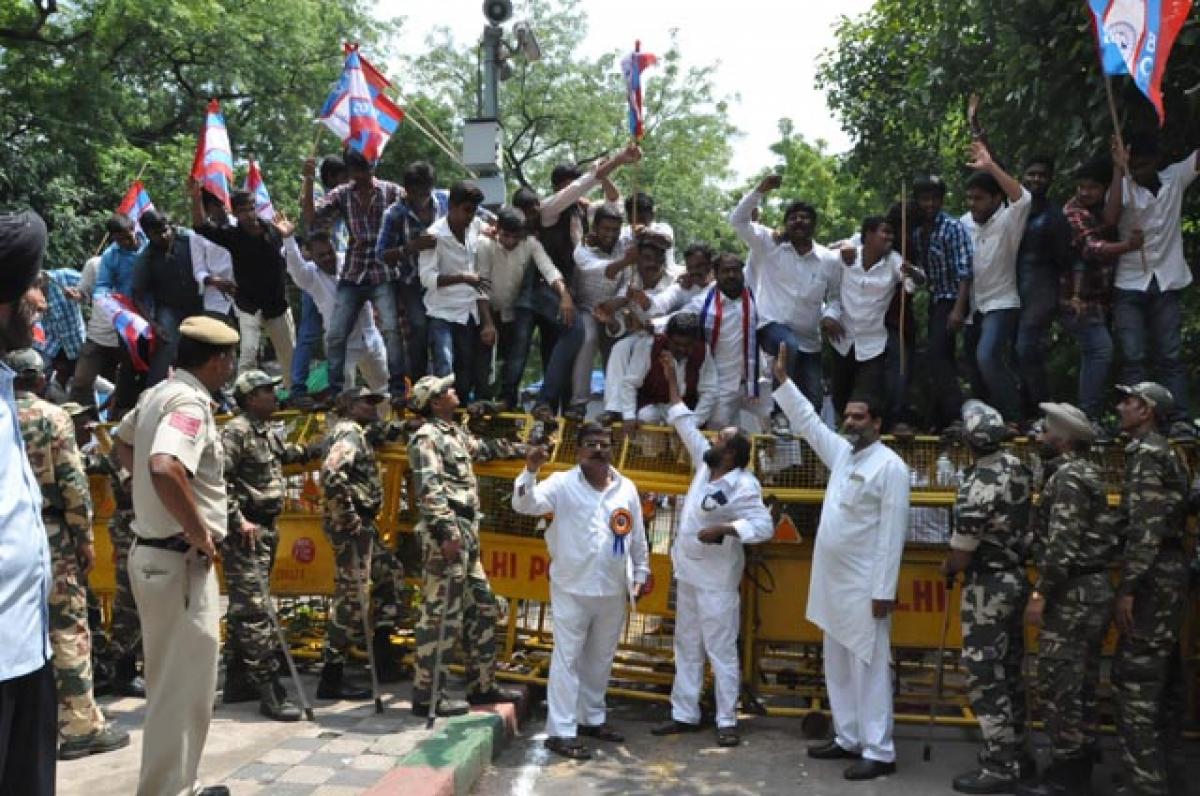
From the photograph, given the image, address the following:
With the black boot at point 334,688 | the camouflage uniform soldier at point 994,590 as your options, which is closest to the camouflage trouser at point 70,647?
the black boot at point 334,688

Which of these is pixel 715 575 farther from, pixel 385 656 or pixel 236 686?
pixel 236 686

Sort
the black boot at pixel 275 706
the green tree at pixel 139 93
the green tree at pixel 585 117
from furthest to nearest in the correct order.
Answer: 1. the green tree at pixel 585 117
2. the green tree at pixel 139 93
3. the black boot at pixel 275 706

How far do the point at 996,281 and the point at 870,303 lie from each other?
2.99 ft

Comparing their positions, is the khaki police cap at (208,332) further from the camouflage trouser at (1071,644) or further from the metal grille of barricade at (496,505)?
the camouflage trouser at (1071,644)

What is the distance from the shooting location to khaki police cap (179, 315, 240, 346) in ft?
17.0

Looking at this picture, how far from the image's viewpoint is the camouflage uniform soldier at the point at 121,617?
7.68m

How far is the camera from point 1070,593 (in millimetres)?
6648

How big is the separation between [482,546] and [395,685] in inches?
44.2

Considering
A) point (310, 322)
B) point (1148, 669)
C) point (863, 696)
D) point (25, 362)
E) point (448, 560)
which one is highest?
point (310, 322)

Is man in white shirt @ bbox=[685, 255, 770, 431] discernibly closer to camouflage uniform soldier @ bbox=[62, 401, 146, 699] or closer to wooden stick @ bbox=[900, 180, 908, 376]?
wooden stick @ bbox=[900, 180, 908, 376]

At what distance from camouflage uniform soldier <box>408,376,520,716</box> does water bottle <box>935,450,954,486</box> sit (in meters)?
3.05

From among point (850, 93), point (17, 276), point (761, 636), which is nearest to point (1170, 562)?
point (761, 636)

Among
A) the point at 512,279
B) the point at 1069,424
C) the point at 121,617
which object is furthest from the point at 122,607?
the point at 1069,424

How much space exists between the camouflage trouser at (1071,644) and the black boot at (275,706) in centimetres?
444
